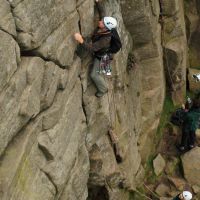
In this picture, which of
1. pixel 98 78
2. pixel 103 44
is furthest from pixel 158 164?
pixel 103 44

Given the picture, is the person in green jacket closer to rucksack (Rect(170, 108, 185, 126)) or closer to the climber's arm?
rucksack (Rect(170, 108, 185, 126))

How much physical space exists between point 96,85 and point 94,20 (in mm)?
2013

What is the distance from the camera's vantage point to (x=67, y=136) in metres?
13.8

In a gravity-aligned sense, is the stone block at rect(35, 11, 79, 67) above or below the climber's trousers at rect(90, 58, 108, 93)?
above

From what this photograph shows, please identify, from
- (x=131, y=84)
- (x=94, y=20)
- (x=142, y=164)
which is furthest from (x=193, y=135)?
(x=94, y=20)

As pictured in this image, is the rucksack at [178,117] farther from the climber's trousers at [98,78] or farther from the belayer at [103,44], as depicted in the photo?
the belayer at [103,44]

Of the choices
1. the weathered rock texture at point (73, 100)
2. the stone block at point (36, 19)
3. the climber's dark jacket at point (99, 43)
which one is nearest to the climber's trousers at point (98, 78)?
the weathered rock texture at point (73, 100)

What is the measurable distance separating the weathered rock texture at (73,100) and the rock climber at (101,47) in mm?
252

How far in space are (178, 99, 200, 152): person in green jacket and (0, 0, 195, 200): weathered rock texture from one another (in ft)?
4.48

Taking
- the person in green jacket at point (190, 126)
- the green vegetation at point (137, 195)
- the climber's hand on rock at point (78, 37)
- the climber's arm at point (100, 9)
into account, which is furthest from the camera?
the person in green jacket at point (190, 126)

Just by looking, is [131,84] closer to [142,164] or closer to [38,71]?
[142,164]

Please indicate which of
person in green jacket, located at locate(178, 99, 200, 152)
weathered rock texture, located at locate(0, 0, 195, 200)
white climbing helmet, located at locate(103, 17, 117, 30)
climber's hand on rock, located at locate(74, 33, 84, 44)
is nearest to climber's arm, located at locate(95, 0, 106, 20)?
weathered rock texture, located at locate(0, 0, 195, 200)

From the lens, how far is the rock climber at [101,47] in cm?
1409

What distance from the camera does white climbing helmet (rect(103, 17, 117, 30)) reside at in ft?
46.2
